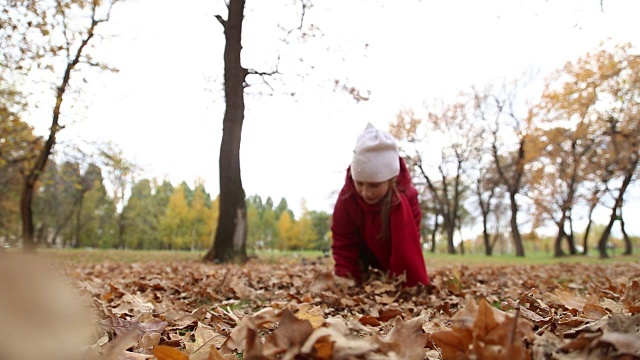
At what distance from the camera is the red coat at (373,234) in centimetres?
354

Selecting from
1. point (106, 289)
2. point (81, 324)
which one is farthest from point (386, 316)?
point (106, 289)

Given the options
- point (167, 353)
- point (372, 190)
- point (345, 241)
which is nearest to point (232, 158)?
point (345, 241)

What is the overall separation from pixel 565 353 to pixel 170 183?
4871cm

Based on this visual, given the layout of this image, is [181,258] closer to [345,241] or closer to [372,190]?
[345,241]

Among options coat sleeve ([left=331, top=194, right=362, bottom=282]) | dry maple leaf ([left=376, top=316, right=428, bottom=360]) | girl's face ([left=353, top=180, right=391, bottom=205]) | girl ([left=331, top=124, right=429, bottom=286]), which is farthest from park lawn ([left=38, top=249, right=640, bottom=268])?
dry maple leaf ([left=376, top=316, right=428, bottom=360])

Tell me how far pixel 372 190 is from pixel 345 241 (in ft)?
2.15

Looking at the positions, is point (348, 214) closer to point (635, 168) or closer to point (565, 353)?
point (565, 353)

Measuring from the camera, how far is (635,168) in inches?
814

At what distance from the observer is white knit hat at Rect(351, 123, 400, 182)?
361 cm

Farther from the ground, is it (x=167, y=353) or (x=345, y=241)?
(x=345, y=241)

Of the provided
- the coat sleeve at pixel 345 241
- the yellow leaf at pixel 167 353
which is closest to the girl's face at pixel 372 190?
the coat sleeve at pixel 345 241

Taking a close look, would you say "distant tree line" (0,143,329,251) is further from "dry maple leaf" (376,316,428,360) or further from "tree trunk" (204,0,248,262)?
"dry maple leaf" (376,316,428,360)

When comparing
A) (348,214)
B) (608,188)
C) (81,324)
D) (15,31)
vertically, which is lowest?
(81,324)

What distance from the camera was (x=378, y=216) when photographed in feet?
12.4
